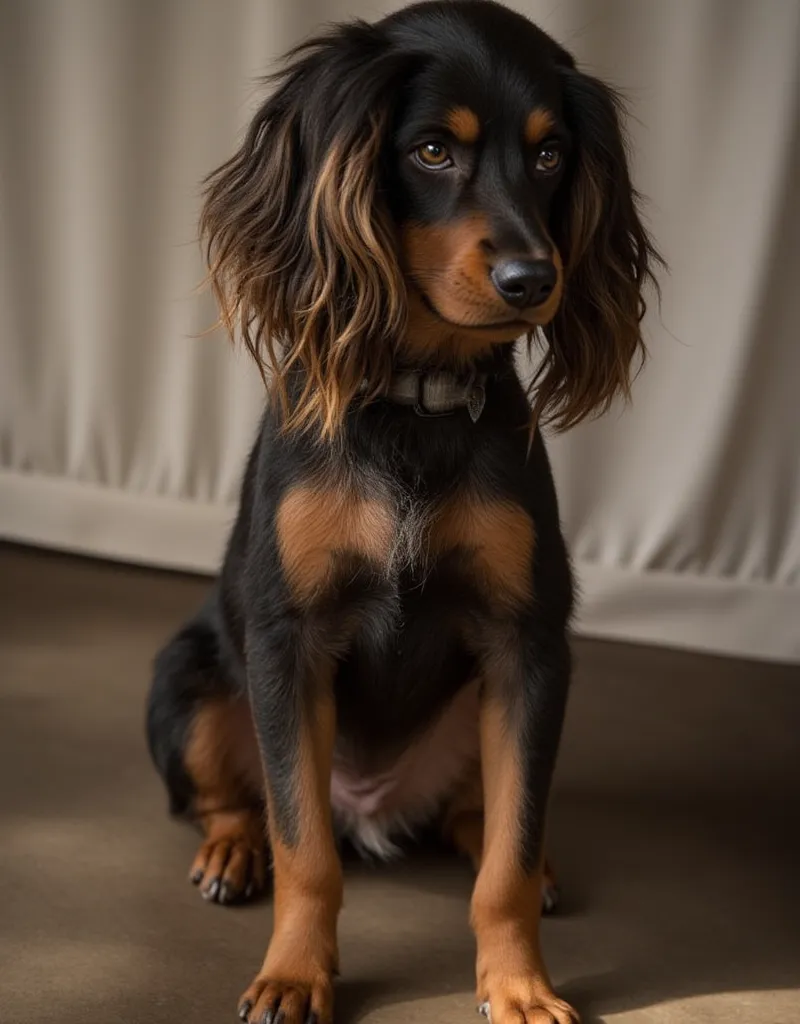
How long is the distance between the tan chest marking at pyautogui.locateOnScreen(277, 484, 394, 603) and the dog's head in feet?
0.34

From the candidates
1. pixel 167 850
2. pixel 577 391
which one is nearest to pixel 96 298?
pixel 167 850

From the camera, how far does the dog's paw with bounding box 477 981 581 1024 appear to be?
198 centimetres

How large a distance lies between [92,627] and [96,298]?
942mm

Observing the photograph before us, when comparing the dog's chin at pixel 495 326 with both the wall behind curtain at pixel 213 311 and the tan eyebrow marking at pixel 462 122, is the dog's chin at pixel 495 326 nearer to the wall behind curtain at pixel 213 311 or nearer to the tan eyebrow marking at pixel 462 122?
the tan eyebrow marking at pixel 462 122

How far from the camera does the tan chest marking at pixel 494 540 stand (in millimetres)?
2047

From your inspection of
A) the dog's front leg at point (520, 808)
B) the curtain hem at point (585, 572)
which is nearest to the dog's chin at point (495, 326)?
the dog's front leg at point (520, 808)

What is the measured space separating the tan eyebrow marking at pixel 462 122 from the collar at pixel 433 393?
13.8 inches

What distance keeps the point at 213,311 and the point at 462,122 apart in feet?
6.55

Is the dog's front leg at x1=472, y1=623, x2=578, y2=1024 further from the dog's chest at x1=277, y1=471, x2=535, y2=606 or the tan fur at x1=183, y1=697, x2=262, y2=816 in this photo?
the tan fur at x1=183, y1=697, x2=262, y2=816

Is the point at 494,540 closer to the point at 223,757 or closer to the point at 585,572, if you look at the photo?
the point at 223,757

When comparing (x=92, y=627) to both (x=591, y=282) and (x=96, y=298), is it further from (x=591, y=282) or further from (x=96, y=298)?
(x=591, y=282)

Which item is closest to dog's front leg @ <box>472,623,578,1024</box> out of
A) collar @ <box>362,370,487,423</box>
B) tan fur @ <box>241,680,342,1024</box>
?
tan fur @ <box>241,680,342,1024</box>

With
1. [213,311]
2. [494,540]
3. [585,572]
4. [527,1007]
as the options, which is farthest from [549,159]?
[213,311]

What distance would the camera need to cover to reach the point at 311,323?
1.95 metres
